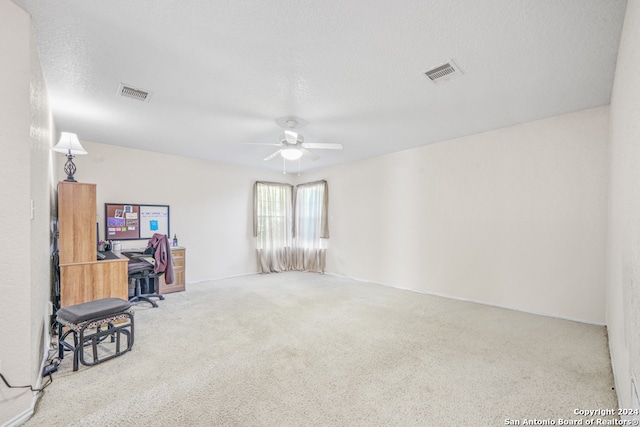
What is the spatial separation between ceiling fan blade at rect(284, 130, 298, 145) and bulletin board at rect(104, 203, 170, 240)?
318cm

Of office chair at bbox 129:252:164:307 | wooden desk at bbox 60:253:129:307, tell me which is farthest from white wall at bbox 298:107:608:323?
wooden desk at bbox 60:253:129:307

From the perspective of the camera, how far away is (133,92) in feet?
8.90

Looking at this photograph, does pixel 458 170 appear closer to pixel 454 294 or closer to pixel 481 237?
pixel 481 237

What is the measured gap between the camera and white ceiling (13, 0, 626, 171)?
67.0 inches

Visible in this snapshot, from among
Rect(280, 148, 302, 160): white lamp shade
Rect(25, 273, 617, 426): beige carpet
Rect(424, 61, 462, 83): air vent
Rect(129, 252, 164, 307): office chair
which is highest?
Rect(424, 61, 462, 83): air vent

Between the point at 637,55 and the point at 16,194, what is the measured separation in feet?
11.4

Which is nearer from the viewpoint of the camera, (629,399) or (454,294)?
(629,399)

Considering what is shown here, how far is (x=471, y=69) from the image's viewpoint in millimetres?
2320

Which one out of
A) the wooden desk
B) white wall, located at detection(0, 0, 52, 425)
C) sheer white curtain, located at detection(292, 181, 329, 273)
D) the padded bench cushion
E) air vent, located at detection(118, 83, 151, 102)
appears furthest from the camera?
sheer white curtain, located at detection(292, 181, 329, 273)

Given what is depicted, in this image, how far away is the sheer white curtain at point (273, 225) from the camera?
642cm

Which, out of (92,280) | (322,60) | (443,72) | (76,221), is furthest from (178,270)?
(443,72)

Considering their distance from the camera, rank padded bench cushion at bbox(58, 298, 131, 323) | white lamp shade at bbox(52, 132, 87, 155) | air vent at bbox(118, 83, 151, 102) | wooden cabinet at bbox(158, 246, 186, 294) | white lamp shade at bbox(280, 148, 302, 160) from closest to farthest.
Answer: padded bench cushion at bbox(58, 298, 131, 323) < air vent at bbox(118, 83, 151, 102) < white lamp shade at bbox(52, 132, 87, 155) < white lamp shade at bbox(280, 148, 302, 160) < wooden cabinet at bbox(158, 246, 186, 294)

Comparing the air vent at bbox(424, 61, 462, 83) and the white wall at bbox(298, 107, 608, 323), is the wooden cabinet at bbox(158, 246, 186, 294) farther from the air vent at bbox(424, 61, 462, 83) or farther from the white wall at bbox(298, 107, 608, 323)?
the air vent at bbox(424, 61, 462, 83)

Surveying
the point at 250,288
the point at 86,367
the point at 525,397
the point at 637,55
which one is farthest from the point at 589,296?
the point at 86,367
